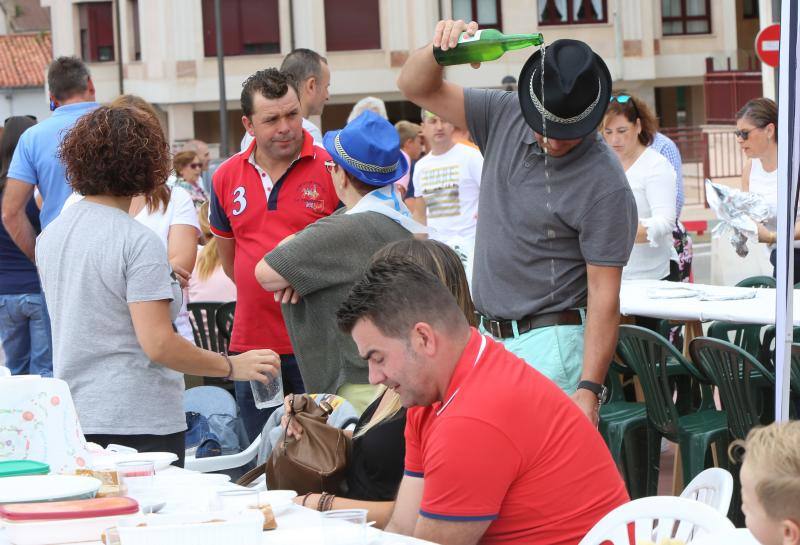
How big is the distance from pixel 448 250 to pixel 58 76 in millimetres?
4287

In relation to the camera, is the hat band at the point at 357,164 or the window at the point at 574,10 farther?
the window at the point at 574,10

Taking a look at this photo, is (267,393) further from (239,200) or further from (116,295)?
(239,200)

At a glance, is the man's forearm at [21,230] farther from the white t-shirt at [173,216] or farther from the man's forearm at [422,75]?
the man's forearm at [422,75]

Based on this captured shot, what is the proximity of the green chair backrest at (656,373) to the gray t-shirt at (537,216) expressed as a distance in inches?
48.6

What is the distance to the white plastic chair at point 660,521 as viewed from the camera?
9.96 feet

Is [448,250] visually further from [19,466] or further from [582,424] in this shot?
[19,466]

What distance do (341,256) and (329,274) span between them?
8cm

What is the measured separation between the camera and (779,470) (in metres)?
2.37

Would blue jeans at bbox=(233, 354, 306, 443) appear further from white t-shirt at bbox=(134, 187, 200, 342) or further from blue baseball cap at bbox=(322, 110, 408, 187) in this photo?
blue baseball cap at bbox=(322, 110, 408, 187)

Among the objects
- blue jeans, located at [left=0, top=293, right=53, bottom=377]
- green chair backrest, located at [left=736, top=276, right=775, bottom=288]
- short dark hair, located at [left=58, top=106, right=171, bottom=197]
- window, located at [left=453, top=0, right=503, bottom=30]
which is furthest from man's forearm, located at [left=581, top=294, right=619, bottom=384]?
window, located at [left=453, top=0, right=503, bottom=30]

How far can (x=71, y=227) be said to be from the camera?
4250 millimetres

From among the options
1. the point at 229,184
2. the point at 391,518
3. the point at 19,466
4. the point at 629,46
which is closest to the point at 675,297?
the point at 229,184

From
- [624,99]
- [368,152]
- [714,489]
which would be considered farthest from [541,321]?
[624,99]

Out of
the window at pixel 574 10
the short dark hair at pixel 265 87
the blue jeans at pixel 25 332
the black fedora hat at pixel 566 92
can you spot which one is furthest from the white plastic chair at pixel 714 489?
the window at pixel 574 10
